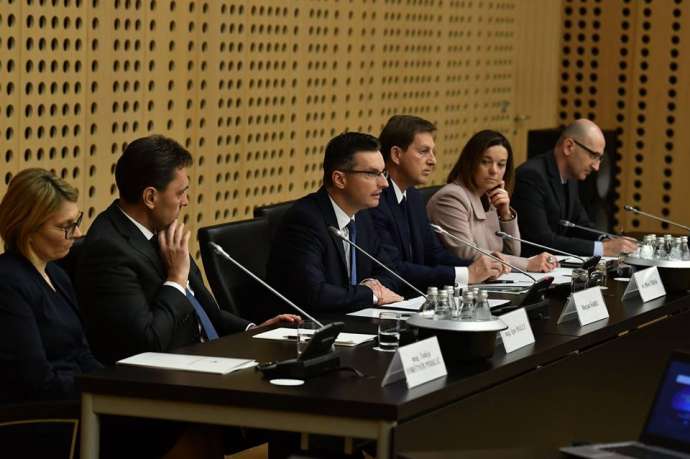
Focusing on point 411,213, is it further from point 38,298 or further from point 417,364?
point 417,364

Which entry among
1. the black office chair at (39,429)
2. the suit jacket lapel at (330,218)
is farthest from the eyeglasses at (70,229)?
the suit jacket lapel at (330,218)

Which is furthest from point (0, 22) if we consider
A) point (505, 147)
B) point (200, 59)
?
point (505, 147)

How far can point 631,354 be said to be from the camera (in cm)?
457

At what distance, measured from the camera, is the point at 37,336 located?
3588 mm

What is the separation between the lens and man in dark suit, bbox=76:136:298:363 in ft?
12.6

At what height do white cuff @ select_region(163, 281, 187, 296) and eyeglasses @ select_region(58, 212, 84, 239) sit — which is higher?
eyeglasses @ select_region(58, 212, 84, 239)

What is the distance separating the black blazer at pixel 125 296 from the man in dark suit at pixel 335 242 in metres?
0.68

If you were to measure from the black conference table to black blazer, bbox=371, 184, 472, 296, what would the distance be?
97cm

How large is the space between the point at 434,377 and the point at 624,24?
674cm

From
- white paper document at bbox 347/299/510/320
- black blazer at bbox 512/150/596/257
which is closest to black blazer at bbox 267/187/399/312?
white paper document at bbox 347/299/510/320

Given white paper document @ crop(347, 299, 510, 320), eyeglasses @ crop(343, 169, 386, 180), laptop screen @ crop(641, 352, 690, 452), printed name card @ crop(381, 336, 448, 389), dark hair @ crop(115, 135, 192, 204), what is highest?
dark hair @ crop(115, 135, 192, 204)

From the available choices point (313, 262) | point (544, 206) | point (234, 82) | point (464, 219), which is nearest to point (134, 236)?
point (313, 262)

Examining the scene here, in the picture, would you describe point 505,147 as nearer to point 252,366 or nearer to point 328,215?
point 328,215

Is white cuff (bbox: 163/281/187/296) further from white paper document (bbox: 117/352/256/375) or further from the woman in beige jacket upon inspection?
the woman in beige jacket
